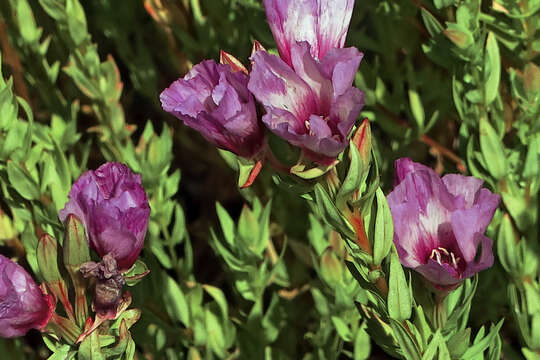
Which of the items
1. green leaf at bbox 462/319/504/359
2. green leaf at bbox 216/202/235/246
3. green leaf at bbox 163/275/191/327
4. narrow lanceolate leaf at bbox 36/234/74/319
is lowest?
green leaf at bbox 163/275/191/327

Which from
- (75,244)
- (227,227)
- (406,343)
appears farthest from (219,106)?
(227,227)

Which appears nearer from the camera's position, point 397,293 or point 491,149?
point 397,293

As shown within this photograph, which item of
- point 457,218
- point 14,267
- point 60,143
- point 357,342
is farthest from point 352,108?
point 60,143

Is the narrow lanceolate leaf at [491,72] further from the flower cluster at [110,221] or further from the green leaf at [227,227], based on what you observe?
the flower cluster at [110,221]

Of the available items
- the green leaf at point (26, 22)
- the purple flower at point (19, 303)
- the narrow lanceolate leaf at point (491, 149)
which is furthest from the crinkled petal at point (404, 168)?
the green leaf at point (26, 22)

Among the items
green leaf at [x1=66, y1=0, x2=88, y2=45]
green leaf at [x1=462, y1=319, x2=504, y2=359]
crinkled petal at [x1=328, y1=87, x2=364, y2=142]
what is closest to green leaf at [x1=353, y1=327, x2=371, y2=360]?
green leaf at [x1=462, y1=319, x2=504, y2=359]

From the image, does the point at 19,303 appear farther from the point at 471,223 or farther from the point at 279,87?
the point at 471,223

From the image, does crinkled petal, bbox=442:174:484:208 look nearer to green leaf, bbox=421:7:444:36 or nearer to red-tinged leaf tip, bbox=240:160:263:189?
red-tinged leaf tip, bbox=240:160:263:189
